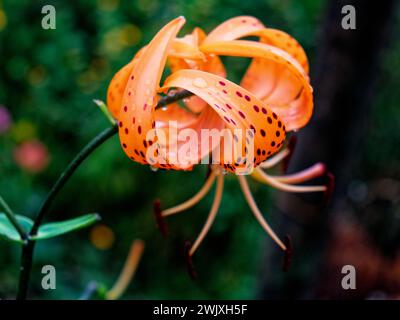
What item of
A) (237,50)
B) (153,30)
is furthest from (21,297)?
(153,30)

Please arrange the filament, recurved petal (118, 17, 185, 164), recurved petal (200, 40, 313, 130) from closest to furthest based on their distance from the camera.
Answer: recurved petal (118, 17, 185, 164), recurved petal (200, 40, 313, 130), the filament

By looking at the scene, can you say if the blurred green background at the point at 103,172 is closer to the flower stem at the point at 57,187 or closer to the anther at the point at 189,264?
the anther at the point at 189,264

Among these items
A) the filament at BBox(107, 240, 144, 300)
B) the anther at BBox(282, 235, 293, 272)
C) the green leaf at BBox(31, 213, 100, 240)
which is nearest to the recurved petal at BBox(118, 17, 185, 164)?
the green leaf at BBox(31, 213, 100, 240)

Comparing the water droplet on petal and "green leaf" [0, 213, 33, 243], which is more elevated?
the water droplet on petal

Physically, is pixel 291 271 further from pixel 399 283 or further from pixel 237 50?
pixel 237 50

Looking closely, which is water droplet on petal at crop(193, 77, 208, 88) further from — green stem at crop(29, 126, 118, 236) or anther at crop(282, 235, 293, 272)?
anther at crop(282, 235, 293, 272)

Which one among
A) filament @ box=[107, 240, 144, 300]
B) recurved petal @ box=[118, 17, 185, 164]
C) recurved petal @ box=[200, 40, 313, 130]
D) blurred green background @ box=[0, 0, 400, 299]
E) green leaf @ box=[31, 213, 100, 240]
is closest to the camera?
recurved petal @ box=[118, 17, 185, 164]

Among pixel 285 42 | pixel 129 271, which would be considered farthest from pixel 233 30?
pixel 129 271
